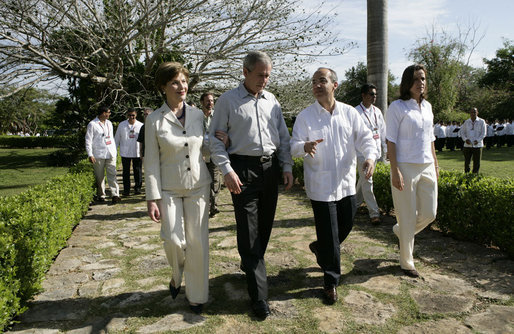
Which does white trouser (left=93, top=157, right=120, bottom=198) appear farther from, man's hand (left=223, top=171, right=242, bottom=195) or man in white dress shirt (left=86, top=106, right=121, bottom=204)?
man's hand (left=223, top=171, right=242, bottom=195)

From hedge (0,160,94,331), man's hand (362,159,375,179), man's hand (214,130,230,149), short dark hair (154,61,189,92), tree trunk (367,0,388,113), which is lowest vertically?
hedge (0,160,94,331)

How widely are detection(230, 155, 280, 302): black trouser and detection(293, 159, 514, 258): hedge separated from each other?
300 centimetres

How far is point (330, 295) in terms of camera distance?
3359 millimetres

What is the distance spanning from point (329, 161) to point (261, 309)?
141 cm

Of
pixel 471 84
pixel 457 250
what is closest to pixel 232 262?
pixel 457 250

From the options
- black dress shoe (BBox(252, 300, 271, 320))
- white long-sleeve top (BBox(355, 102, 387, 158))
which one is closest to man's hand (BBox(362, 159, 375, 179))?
black dress shoe (BBox(252, 300, 271, 320))

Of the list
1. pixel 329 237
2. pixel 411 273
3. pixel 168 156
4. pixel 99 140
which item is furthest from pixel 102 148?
pixel 411 273

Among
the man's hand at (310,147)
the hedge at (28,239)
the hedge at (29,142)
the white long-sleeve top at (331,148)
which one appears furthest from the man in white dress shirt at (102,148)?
the hedge at (29,142)

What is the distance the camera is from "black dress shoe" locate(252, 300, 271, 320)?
3104mm

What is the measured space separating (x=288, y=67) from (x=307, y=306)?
1212cm

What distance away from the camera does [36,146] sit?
3575 cm

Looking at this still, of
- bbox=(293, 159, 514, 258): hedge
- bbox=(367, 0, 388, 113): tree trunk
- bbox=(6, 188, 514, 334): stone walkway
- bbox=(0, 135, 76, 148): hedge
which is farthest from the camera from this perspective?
bbox=(0, 135, 76, 148): hedge

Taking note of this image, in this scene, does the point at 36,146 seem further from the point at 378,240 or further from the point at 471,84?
the point at 471,84

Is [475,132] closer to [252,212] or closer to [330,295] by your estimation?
[330,295]
